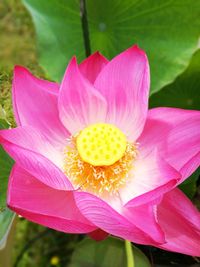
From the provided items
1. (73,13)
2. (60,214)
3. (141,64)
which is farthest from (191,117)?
(73,13)

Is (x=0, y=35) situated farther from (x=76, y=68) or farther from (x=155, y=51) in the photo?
(x=76, y=68)

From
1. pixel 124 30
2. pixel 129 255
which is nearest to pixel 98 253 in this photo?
pixel 129 255

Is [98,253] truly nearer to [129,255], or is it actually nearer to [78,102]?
[129,255]

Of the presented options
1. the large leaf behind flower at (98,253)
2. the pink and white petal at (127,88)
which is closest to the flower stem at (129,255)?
the large leaf behind flower at (98,253)


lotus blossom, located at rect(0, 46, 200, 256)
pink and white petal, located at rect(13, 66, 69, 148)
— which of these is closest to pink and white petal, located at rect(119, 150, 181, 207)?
lotus blossom, located at rect(0, 46, 200, 256)

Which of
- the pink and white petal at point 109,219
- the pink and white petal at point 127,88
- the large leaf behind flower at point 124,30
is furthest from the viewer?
the large leaf behind flower at point 124,30

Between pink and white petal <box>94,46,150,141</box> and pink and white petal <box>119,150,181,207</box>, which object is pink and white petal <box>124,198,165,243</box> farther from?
pink and white petal <box>94,46,150,141</box>

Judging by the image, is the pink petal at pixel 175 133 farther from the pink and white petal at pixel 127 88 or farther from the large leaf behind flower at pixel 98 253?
the large leaf behind flower at pixel 98 253

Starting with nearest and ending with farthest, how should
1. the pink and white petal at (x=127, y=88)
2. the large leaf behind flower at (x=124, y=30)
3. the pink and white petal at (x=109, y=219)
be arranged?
1. the pink and white petal at (x=109, y=219)
2. the pink and white petal at (x=127, y=88)
3. the large leaf behind flower at (x=124, y=30)
